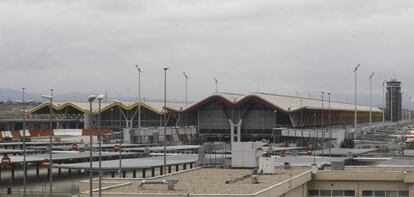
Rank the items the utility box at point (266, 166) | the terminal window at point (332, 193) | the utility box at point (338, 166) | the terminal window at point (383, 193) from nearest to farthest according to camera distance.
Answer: the terminal window at point (383, 193), the utility box at point (266, 166), the terminal window at point (332, 193), the utility box at point (338, 166)

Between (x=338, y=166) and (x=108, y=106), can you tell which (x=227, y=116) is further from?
(x=338, y=166)

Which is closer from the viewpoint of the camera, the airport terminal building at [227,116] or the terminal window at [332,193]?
the terminal window at [332,193]

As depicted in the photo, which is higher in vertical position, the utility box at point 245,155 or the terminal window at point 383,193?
the utility box at point 245,155

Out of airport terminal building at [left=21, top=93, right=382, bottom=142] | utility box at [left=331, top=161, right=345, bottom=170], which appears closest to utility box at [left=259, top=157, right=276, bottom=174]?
utility box at [left=331, top=161, right=345, bottom=170]

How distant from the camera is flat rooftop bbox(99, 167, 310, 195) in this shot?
2780 centimetres

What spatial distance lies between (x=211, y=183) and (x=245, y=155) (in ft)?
35.8

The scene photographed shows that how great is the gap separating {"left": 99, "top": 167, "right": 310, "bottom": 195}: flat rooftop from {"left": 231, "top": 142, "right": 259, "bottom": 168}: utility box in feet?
6.02

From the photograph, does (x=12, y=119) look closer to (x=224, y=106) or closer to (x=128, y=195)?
(x=224, y=106)

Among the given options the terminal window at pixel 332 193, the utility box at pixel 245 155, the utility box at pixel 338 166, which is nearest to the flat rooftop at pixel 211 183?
the terminal window at pixel 332 193

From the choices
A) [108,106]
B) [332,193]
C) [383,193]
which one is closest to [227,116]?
[108,106]

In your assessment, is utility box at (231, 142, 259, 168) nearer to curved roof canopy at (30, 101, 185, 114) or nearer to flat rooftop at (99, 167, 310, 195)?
Result: flat rooftop at (99, 167, 310, 195)

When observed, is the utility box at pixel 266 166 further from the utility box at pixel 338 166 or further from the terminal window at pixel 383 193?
the terminal window at pixel 383 193

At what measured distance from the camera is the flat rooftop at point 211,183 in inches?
1094

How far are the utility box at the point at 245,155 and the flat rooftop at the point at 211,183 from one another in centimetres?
184
